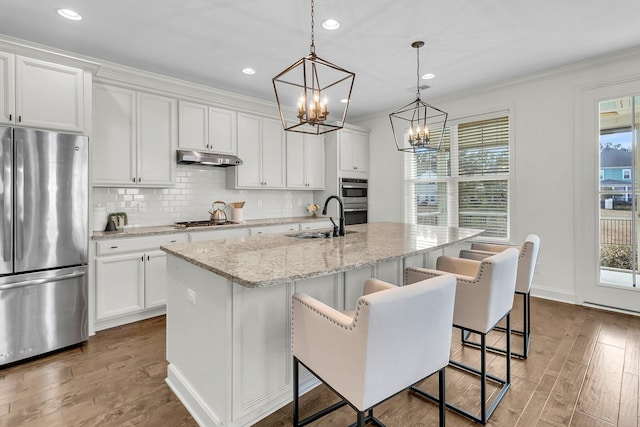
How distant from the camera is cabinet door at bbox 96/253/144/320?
3.00 meters

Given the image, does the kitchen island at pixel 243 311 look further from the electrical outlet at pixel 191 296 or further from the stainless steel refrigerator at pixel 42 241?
the stainless steel refrigerator at pixel 42 241

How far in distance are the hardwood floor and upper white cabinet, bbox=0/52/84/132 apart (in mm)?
1906

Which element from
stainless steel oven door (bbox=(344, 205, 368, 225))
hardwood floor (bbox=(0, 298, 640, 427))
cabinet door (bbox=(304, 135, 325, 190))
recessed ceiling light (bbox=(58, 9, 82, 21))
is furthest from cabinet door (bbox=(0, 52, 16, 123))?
stainless steel oven door (bbox=(344, 205, 368, 225))

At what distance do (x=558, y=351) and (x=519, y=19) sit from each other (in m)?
2.70

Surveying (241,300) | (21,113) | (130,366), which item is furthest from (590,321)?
(21,113)

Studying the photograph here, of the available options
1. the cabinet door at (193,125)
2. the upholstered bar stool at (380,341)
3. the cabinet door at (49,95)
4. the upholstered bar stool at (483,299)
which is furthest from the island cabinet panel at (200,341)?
the cabinet door at (193,125)

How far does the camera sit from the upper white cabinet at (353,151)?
17.3ft

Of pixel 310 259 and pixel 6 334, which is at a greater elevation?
pixel 310 259

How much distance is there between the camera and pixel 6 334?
2.40m

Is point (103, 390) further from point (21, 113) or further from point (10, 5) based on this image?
point (10, 5)

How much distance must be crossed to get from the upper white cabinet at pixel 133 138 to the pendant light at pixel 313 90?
139cm

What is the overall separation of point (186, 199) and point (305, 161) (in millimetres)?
1902

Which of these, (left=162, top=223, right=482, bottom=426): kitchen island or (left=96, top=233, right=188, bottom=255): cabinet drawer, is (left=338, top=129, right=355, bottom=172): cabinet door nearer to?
(left=96, top=233, right=188, bottom=255): cabinet drawer

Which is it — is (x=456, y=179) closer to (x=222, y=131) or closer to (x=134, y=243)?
(x=222, y=131)
